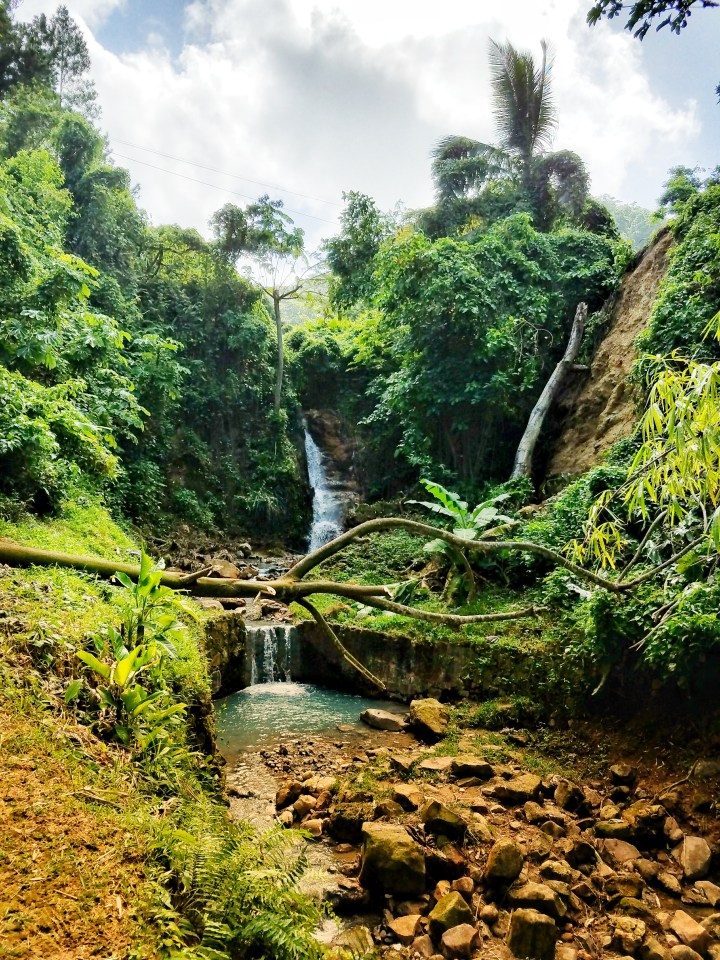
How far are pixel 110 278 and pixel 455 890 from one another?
15.6 metres

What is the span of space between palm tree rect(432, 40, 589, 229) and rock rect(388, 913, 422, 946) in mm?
17003

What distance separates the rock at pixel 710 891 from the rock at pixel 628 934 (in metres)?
0.67

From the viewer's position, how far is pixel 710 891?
3.73 m

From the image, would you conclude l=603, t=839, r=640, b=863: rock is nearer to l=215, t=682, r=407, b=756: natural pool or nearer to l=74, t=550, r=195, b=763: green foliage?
l=74, t=550, r=195, b=763: green foliage

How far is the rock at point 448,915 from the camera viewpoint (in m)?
3.31

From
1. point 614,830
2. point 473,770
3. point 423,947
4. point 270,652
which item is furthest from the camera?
point 270,652

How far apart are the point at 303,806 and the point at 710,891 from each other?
314cm

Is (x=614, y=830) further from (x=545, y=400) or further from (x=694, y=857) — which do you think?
(x=545, y=400)

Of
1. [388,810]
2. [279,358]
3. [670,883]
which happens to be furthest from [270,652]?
[279,358]

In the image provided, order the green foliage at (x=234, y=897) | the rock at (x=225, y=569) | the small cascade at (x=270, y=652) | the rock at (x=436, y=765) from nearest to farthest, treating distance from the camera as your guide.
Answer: the green foliage at (x=234, y=897) < the rock at (x=436, y=765) < the small cascade at (x=270, y=652) < the rock at (x=225, y=569)

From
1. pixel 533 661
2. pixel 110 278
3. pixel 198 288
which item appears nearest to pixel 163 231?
pixel 198 288

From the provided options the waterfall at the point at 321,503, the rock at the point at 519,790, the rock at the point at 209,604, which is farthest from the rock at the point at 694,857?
the waterfall at the point at 321,503

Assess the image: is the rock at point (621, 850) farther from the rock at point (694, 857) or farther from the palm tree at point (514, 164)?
the palm tree at point (514, 164)

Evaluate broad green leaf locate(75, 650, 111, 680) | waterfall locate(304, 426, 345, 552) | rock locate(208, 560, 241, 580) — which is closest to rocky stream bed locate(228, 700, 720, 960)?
broad green leaf locate(75, 650, 111, 680)
